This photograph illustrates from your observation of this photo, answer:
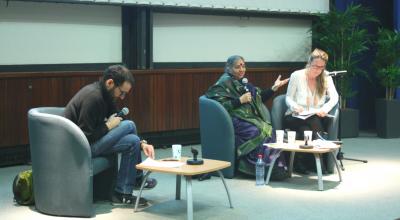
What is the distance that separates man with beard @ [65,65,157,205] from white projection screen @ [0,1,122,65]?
2149 millimetres

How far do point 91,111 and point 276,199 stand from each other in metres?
1.63

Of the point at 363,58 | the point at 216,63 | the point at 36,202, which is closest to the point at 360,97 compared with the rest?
the point at 363,58

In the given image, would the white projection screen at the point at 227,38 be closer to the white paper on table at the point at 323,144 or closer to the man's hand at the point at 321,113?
the man's hand at the point at 321,113

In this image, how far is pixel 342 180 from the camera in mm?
5859

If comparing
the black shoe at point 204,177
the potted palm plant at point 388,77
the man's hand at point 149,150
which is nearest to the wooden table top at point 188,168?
the man's hand at point 149,150

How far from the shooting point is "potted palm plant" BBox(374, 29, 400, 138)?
27.9 ft

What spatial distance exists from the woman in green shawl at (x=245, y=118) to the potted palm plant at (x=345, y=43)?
2.58 meters

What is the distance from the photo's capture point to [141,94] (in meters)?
7.46

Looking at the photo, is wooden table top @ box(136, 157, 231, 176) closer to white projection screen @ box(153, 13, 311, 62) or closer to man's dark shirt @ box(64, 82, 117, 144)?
man's dark shirt @ box(64, 82, 117, 144)

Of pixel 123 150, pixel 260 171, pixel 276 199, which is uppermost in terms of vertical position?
pixel 123 150

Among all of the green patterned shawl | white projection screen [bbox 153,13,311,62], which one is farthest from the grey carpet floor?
white projection screen [bbox 153,13,311,62]

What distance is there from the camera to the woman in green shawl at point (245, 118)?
231 inches

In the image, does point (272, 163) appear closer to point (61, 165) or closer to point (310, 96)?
point (310, 96)

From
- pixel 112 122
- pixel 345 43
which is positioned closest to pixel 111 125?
pixel 112 122
